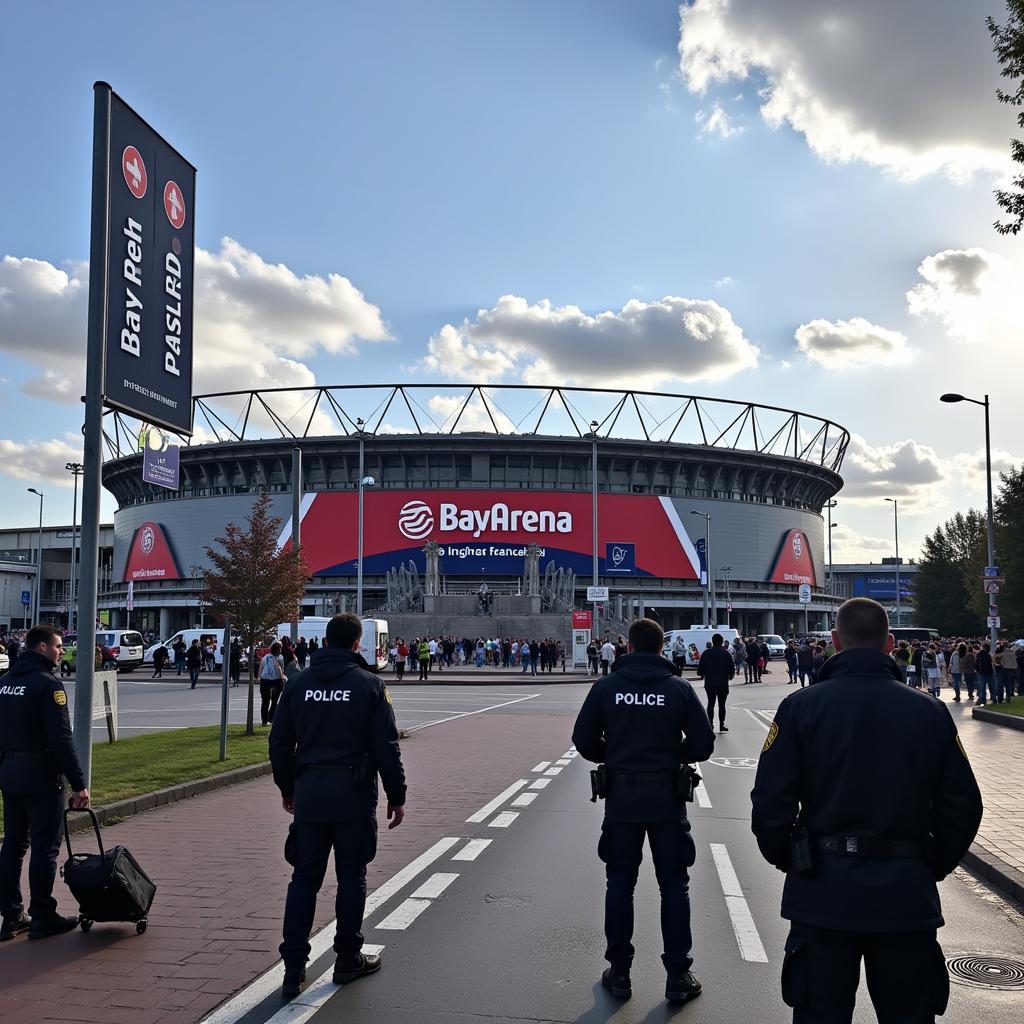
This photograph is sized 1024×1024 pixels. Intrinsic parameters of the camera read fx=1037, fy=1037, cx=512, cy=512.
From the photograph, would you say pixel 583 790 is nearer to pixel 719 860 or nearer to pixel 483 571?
pixel 719 860

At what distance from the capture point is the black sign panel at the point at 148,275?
10867 mm

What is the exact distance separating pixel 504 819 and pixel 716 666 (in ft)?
32.1

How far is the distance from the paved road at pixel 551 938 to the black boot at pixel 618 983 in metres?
0.05

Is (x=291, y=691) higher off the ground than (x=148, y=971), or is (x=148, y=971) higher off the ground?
(x=291, y=691)

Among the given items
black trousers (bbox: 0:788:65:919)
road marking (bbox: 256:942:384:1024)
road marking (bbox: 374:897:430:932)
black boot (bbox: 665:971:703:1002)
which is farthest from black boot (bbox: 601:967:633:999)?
black trousers (bbox: 0:788:65:919)

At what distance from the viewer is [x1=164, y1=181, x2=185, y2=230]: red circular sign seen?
1181 cm

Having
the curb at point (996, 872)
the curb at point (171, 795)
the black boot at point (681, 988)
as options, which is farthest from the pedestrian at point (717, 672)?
the black boot at point (681, 988)

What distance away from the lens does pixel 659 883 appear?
207 inches

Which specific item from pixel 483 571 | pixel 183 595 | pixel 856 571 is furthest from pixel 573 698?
pixel 856 571

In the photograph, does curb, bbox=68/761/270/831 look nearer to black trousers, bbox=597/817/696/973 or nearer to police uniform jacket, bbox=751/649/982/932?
black trousers, bbox=597/817/696/973

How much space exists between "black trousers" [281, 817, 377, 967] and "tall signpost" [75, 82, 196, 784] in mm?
5442

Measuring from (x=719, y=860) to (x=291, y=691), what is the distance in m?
4.60

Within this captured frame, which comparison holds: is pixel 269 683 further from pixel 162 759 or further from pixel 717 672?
pixel 717 672

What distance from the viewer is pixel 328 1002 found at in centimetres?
505
